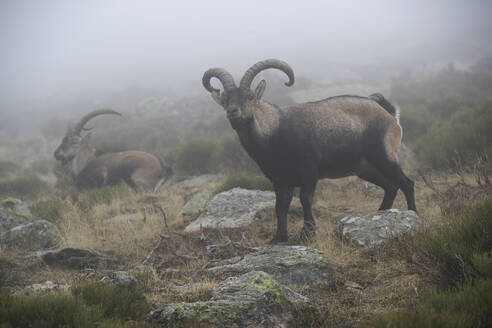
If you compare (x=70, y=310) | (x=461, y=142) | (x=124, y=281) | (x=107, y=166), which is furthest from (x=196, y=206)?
(x=461, y=142)

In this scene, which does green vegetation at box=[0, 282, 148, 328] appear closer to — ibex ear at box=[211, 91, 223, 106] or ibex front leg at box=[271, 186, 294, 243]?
ibex front leg at box=[271, 186, 294, 243]

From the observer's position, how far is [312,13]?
4584 inches

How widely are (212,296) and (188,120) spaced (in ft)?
79.3

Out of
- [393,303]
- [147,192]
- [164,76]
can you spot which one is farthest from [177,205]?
[164,76]

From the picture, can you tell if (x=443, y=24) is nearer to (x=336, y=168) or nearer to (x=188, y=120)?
(x=188, y=120)

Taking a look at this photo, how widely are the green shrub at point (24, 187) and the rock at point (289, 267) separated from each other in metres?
11.5

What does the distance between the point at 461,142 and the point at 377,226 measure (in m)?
6.44

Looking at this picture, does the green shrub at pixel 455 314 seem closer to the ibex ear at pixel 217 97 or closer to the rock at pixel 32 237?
the ibex ear at pixel 217 97

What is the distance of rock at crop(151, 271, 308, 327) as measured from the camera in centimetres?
309

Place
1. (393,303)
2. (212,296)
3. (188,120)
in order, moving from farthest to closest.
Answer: (188,120) < (212,296) < (393,303)

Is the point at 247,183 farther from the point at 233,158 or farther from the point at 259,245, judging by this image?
the point at 233,158

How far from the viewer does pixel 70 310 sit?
290 cm

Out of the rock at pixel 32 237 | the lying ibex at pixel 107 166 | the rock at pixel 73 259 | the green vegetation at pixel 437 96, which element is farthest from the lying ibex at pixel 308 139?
the green vegetation at pixel 437 96

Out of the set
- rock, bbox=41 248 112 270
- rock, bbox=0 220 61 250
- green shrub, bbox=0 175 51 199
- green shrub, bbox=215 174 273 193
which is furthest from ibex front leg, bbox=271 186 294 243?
green shrub, bbox=0 175 51 199
